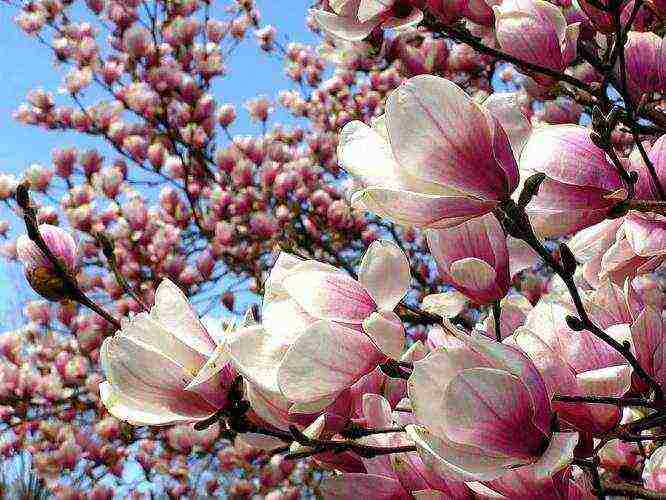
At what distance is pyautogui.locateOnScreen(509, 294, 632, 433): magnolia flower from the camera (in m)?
0.60

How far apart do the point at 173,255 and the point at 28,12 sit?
79.1 inches

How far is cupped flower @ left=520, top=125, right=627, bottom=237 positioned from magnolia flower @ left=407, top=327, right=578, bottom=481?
8.9 inches

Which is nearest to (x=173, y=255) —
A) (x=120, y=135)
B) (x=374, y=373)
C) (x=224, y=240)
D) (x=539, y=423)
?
(x=224, y=240)

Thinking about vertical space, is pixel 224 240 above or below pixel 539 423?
below

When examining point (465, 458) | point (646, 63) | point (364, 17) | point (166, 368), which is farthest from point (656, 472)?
point (364, 17)

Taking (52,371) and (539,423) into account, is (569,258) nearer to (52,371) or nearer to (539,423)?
(539,423)

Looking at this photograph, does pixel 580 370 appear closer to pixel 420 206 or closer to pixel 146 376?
pixel 420 206

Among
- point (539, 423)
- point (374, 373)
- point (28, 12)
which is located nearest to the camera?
point (539, 423)

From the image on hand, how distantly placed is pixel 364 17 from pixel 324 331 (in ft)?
1.99

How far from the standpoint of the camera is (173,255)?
12.2ft

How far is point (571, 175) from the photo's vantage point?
710 millimetres

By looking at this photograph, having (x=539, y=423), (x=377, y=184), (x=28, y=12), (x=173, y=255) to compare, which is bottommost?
(x=173, y=255)

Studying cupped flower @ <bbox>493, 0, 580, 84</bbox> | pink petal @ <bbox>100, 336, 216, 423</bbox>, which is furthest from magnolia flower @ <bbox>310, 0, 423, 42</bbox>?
pink petal @ <bbox>100, 336, 216, 423</bbox>

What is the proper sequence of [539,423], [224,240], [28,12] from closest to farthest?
[539,423] < [224,240] < [28,12]
